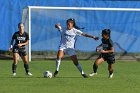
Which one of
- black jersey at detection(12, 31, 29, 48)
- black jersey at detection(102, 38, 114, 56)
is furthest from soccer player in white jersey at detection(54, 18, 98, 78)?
black jersey at detection(12, 31, 29, 48)

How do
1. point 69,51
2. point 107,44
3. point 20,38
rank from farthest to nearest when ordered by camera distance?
point 20,38 < point 107,44 < point 69,51

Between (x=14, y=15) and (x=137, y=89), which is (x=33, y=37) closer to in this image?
(x=14, y=15)

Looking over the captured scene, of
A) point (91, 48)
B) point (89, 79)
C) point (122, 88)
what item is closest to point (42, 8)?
point (91, 48)

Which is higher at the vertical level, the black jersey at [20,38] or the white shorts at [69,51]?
the black jersey at [20,38]

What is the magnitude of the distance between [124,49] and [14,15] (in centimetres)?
615

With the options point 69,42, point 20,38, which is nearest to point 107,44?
point 69,42

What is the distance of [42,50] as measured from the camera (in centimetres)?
2681

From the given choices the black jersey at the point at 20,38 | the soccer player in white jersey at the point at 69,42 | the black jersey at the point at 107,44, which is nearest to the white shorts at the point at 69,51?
the soccer player in white jersey at the point at 69,42

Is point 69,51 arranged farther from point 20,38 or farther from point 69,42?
point 20,38

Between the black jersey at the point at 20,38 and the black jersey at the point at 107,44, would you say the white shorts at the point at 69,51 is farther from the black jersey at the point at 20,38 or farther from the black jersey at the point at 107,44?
the black jersey at the point at 20,38

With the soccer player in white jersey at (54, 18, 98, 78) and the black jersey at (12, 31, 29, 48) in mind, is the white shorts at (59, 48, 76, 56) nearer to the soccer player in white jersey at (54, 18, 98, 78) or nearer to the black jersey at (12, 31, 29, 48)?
the soccer player in white jersey at (54, 18, 98, 78)

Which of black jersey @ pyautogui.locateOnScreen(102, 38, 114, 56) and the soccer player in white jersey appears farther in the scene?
black jersey @ pyautogui.locateOnScreen(102, 38, 114, 56)

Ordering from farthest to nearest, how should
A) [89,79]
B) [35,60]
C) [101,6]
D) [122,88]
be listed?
[101,6]
[35,60]
[89,79]
[122,88]

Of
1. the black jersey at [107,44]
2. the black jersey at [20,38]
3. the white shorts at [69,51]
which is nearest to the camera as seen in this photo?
the white shorts at [69,51]
